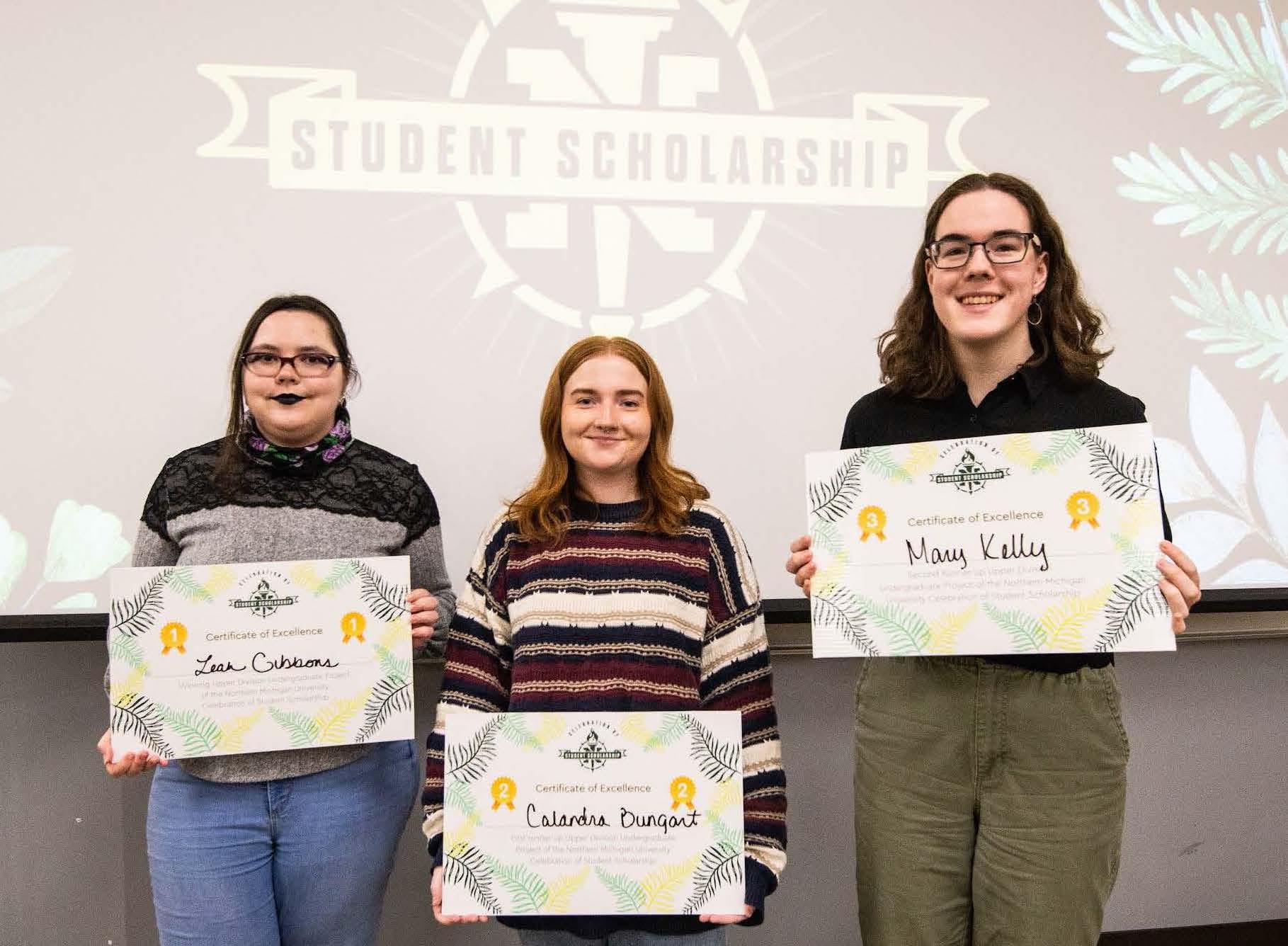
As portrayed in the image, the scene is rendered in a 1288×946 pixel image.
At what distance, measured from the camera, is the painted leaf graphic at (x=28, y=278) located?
180cm

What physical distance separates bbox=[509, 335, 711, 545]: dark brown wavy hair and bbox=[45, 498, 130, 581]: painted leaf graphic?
112 centimetres

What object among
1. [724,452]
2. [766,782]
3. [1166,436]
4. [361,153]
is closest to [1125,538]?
[766,782]

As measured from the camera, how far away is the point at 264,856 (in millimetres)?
1356

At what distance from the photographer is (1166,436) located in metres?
2.08

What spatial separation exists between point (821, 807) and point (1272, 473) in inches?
56.8

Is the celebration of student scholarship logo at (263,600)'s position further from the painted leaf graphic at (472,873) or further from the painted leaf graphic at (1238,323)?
the painted leaf graphic at (1238,323)

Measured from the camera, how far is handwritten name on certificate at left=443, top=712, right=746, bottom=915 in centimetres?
120

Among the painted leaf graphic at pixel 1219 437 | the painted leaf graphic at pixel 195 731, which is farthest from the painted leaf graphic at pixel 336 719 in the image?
the painted leaf graphic at pixel 1219 437

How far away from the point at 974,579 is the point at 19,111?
7.03 feet

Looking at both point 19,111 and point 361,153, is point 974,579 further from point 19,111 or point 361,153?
point 19,111

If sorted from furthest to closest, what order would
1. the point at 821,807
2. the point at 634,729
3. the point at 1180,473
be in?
the point at 821,807, the point at 1180,473, the point at 634,729

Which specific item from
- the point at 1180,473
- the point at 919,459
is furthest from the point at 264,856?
the point at 1180,473

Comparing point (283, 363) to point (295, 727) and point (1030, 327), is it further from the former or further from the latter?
point (1030, 327)

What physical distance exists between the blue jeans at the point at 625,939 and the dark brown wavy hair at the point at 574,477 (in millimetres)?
599
